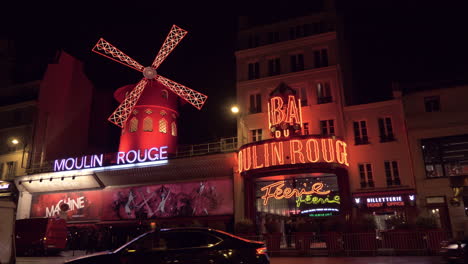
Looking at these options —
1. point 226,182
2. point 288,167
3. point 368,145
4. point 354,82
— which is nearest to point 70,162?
point 226,182

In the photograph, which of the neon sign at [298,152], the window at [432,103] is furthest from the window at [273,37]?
the window at [432,103]

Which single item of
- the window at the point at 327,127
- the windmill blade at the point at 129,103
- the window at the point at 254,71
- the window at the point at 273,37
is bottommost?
the window at the point at 327,127

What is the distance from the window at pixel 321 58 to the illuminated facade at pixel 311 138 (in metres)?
0.06

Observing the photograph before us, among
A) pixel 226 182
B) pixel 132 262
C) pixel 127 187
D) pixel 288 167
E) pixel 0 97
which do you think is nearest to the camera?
pixel 132 262

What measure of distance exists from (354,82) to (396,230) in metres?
14.7

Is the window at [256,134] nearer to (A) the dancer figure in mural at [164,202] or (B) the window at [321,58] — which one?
(B) the window at [321,58]

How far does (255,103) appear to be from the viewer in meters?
22.4

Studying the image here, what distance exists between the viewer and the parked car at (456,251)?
26.3 feet

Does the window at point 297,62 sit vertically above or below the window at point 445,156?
above

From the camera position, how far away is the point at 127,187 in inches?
952

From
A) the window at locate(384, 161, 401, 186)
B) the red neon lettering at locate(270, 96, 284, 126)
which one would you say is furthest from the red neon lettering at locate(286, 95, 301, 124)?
the window at locate(384, 161, 401, 186)

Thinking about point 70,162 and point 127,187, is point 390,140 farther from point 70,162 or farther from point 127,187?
point 70,162

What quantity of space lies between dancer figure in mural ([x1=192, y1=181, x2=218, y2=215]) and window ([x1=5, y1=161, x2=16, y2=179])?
49.8 ft

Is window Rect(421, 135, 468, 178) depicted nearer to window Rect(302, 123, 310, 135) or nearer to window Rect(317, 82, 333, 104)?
window Rect(317, 82, 333, 104)
